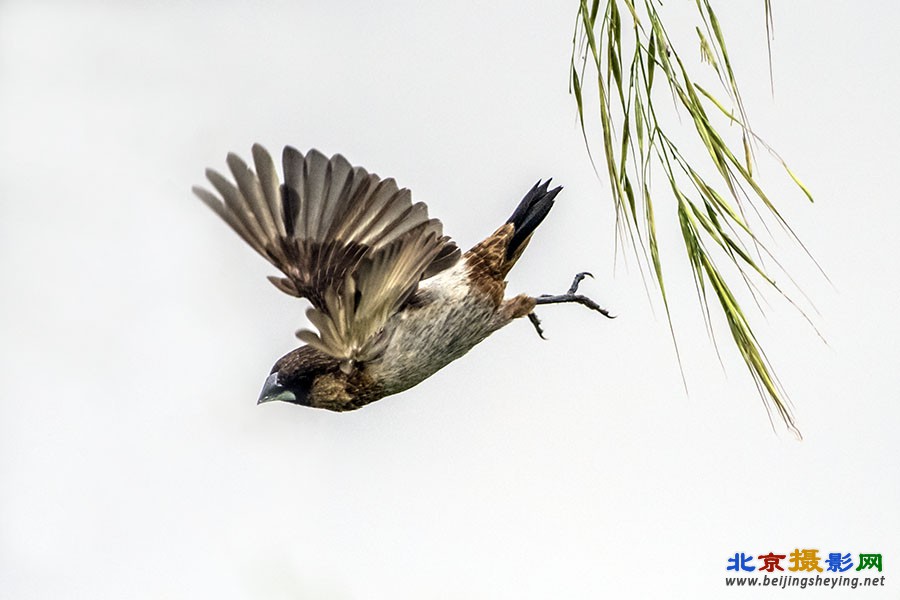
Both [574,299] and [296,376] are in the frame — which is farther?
[574,299]

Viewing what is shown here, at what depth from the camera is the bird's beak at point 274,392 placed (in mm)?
1137

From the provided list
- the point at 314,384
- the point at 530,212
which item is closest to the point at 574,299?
the point at 530,212

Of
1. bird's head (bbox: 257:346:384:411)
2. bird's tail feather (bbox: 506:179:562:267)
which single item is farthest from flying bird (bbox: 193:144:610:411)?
bird's tail feather (bbox: 506:179:562:267)

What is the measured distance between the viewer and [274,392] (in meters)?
1.14

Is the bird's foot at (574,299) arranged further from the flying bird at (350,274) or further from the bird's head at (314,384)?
the bird's head at (314,384)

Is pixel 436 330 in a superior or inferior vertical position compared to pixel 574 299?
inferior

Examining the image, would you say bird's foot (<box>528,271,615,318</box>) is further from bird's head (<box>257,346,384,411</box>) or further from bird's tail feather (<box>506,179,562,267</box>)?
bird's head (<box>257,346,384,411</box>)

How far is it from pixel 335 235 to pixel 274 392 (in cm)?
18

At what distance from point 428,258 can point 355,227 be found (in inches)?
3.3

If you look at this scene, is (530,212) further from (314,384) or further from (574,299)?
(314,384)

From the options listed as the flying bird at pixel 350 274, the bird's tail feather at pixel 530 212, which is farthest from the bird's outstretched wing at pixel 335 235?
the bird's tail feather at pixel 530 212

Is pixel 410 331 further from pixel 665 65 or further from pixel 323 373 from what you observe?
pixel 665 65

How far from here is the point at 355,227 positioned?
111 cm

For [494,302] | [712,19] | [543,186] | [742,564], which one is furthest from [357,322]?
[742,564]
